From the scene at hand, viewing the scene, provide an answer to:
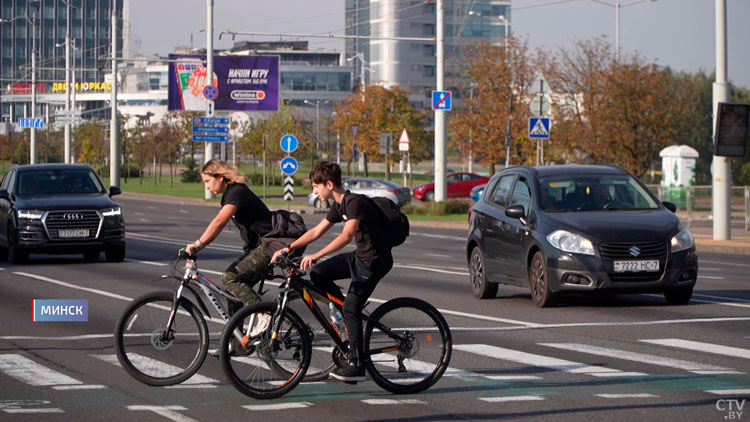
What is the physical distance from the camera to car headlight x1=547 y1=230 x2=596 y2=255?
13469 mm

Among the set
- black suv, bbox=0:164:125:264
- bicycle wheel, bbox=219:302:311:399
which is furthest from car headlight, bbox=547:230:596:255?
black suv, bbox=0:164:125:264

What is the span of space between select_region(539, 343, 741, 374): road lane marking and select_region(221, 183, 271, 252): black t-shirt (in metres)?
3.15

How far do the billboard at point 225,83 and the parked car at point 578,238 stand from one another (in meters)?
46.6

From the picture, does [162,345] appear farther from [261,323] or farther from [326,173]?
[326,173]

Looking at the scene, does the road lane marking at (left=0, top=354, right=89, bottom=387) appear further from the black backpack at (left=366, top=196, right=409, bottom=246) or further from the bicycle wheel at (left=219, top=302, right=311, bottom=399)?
the black backpack at (left=366, top=196, right=409, bottom=246)

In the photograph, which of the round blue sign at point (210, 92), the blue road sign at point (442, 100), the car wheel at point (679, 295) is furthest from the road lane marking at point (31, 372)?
the round blue sign at point (210, 92)

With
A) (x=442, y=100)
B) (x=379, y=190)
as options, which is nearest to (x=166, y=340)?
(x=442, y=100)

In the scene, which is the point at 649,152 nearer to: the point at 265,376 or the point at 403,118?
the point at 403,118

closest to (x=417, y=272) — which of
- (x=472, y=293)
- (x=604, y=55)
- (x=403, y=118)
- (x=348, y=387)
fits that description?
(x=472, y=293)

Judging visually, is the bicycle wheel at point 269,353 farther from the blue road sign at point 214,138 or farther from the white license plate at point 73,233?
the blue road sign at point 214,138

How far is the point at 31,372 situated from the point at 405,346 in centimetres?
309

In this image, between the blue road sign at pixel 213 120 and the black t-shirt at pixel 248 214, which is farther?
the blue road sign at pixel 213 120

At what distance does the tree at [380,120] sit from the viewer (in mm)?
81750

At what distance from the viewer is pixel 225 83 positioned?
200ft
